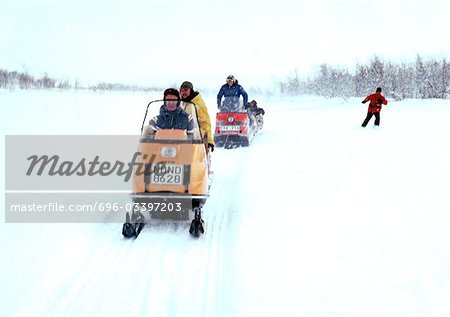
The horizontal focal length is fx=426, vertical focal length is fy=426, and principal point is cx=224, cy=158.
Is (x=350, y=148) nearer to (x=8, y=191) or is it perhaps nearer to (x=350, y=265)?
(x=350, y=265)

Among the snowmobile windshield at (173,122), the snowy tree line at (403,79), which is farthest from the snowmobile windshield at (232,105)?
the snowy tree line at (403,79)

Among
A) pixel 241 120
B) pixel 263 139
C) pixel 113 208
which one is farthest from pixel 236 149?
pixel 113 208

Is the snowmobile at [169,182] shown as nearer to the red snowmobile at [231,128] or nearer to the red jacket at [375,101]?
the red snowmobile at [231,128]

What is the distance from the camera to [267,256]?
4.54 metres

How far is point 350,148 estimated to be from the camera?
10664mm

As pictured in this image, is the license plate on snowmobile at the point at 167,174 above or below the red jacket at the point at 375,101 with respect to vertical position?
below

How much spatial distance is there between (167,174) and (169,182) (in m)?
0.10

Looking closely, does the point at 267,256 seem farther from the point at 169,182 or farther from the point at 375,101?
the point at 375,101

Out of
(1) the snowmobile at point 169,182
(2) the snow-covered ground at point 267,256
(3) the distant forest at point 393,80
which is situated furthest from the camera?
(3) the distant forest at point 393,80

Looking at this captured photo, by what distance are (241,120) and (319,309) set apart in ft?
Result: 26.0

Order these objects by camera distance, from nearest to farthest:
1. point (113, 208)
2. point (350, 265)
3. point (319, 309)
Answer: point (319, 309)
point (350, 265)
point (113, 208)

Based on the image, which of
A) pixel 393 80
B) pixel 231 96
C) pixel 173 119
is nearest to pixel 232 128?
pixel 231 96

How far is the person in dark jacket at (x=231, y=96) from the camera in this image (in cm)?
1129

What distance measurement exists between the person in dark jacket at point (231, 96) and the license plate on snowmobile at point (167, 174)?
6.49 metres
